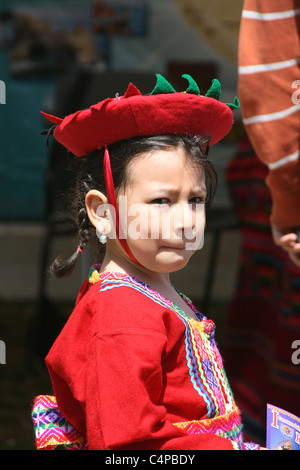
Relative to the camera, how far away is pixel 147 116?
1.31 metres

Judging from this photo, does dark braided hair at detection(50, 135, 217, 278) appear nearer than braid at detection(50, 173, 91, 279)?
Yes

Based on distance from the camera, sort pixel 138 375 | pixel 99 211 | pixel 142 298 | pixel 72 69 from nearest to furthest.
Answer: pixel 138 375 < pixel 142 298 < pixel 99 211 < pixel 72 69

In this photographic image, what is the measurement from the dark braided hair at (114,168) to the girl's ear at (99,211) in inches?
1.3

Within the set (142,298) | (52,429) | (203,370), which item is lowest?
(52,429)

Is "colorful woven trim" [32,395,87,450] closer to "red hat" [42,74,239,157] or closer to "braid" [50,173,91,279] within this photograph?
"braid" [50,173,91,279]

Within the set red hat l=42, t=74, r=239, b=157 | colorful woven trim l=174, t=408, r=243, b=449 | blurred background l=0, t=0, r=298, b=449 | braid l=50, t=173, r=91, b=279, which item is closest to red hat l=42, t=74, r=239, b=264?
red hat l=42, t=74, r=239, b=157

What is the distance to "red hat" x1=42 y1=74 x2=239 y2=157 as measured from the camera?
130 cm

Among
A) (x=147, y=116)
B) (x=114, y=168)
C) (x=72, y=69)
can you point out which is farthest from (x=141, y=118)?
(x=72, y=69)

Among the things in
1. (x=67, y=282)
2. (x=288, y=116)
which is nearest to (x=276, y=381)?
(x=288, y=116)

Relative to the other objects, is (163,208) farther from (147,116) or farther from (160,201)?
(147,116)

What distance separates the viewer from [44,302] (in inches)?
143

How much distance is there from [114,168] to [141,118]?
0.41 feet

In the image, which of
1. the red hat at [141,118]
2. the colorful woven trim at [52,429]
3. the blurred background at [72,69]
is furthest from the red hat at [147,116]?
the blurred background at [72,69]
